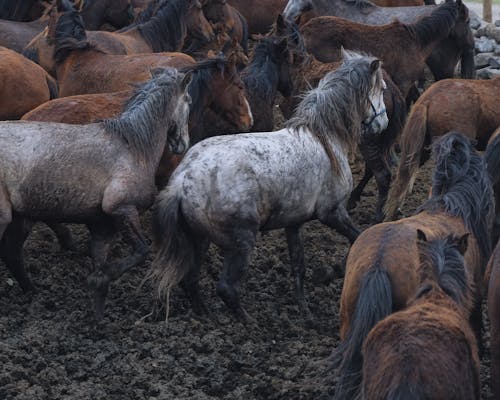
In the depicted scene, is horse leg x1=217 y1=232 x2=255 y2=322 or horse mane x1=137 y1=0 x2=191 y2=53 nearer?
horse leg x1=217 y1=232 x2=255 y2=322

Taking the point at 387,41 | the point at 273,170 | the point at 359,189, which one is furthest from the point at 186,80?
the point at 387,41

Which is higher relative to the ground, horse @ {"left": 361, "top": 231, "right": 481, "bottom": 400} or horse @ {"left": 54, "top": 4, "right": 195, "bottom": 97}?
horse @ {"left": 361, "top": 231, "right": 481, "bottom": 400}

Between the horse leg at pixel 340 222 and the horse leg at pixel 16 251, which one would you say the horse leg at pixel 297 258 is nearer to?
the horse leg at pixel 340 222

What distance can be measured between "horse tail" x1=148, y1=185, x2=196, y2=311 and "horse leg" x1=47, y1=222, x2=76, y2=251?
1.40 meters

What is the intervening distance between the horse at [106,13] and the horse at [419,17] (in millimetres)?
Result: 2020

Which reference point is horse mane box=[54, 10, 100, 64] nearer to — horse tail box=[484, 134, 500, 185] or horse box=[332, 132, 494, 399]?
horse tail box=[484, 134, 500, 185]

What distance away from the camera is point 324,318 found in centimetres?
757

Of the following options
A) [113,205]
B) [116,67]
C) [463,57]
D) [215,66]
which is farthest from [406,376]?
[463,57]

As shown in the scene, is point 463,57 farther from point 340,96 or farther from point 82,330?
point 82,330

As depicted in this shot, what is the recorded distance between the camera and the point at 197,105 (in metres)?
8.39

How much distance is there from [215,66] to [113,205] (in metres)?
2.00

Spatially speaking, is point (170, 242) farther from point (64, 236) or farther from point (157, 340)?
point (64, 236)

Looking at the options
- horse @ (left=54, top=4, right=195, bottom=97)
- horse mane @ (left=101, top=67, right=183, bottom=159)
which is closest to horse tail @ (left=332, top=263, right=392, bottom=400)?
horse mane @ (left=101, top=67, right=183, bottom=159)

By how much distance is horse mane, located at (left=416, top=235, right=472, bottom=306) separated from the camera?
4.94m
